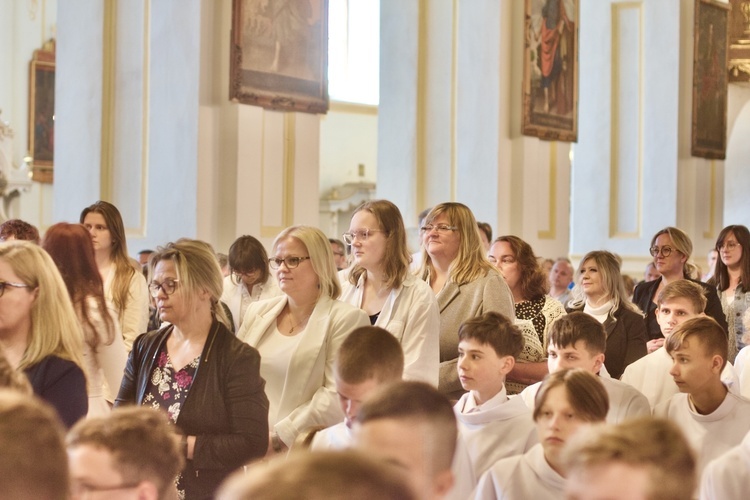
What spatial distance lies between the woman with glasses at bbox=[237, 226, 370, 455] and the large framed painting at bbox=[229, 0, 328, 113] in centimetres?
494

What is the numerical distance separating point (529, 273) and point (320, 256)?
222 cm

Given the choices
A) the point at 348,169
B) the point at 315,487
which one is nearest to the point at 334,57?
the point at 348,169

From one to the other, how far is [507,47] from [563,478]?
374 inches

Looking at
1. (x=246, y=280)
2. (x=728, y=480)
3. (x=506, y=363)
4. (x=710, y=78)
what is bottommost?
(x=728, y=480)

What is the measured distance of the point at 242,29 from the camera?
384 inches

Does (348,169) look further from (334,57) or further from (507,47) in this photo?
(507,47)

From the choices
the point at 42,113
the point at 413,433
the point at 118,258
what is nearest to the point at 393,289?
the point at 118,258

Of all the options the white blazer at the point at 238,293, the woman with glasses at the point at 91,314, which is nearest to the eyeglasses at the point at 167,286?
the woman with glasses at the point at 91,314

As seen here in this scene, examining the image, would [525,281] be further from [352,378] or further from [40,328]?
[40,328]

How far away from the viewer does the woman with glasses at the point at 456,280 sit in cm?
581

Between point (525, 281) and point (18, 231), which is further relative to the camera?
point (525, 281)

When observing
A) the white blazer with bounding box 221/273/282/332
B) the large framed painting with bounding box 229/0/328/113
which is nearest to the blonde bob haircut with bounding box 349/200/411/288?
the white blazer with bounding box 221/273/282/332

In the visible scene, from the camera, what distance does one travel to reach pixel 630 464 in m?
2.55

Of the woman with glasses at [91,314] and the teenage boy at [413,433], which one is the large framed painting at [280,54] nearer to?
the woman with glasses at [91,314]
